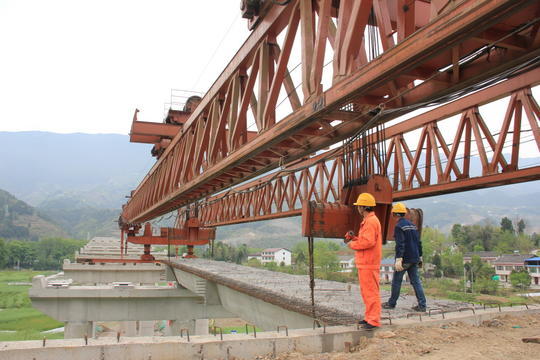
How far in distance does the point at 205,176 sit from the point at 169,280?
19.0 m

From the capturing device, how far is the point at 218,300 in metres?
17.3

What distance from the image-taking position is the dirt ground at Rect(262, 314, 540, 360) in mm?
4770

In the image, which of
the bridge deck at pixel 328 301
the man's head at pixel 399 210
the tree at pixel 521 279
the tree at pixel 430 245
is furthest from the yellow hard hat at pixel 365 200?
the tree at pixel 430 245

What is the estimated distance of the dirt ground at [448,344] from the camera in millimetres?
4770

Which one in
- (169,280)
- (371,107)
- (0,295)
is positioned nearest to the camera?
(371,107)

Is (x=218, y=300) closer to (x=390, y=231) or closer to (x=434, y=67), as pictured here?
(x=390, y=231)

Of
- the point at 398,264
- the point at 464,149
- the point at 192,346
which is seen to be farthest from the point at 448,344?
the point at 464,149

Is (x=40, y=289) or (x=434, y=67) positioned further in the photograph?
(x=40, y=289)

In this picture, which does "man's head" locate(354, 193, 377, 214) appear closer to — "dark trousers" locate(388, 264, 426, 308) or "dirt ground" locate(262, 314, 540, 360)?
"dirt ground" locate(262, 314, 540, 360)

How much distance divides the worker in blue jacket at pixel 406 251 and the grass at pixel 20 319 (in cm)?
5024

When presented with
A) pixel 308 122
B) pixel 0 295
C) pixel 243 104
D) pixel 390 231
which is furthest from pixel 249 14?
pixel 0 295

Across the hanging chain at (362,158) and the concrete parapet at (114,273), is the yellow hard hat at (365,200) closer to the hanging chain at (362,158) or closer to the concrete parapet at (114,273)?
the hanging chain at (362,158)

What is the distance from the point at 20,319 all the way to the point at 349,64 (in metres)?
77.3

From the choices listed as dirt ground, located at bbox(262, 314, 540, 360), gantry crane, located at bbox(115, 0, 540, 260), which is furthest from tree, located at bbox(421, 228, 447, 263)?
dirt ground, located at bbox(262, 314, 540, 360)
